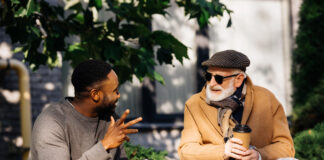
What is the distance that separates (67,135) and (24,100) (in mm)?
3298

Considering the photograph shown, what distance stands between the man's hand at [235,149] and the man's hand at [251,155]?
3 centimetres

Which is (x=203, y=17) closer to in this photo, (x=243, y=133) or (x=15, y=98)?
(x=243, y=133)

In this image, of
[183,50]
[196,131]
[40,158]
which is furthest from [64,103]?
[183,50]

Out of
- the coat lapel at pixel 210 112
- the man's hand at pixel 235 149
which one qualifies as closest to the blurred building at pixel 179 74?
the coat lapel at pixel 210 112

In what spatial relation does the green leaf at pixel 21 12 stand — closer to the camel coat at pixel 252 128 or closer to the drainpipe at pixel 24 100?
the camel coat at pixel 252 128

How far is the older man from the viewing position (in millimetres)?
3133

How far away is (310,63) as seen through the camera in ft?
20.1

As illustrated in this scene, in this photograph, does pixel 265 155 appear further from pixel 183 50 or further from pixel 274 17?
pixel 274 17

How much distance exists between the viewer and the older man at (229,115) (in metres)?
3.13

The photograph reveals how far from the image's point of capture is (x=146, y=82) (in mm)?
6910

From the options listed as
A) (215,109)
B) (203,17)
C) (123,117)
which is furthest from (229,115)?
(203,17)

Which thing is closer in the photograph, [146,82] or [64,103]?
[64,103]

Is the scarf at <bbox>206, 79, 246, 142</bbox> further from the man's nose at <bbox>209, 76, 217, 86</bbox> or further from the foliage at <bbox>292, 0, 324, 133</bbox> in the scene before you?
the foliage at <bbox>292, 0, 324, 133</bbox>

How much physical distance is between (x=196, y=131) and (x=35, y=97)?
3.89 metres
